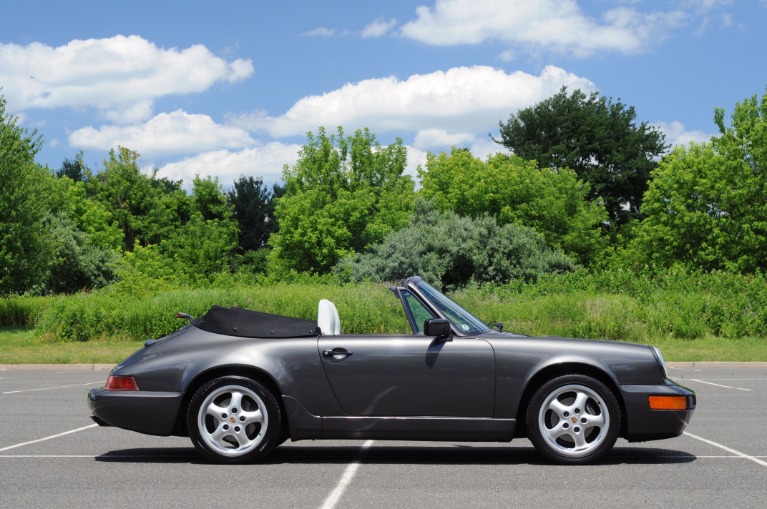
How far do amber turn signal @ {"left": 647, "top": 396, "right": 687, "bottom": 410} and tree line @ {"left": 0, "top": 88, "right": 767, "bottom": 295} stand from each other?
26.0 metres

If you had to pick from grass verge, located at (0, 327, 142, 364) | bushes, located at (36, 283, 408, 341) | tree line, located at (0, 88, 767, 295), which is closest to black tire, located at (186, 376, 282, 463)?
grass verge, located at (0, 327, 142, 364)

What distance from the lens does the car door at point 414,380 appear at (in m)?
7.04

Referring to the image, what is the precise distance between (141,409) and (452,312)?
98.8 inches

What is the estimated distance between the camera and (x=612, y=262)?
63562 millimetres

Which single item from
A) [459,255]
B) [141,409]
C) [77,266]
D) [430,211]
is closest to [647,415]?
[141,409]

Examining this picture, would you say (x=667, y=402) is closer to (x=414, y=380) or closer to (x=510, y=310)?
(x=414, y=380)

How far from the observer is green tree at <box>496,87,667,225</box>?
62625 mm

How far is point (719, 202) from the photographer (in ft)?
165

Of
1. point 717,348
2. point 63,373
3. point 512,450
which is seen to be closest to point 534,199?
point 717,348

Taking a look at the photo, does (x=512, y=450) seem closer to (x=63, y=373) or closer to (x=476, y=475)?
(x=476, y=475)

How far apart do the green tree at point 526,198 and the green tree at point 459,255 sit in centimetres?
1663

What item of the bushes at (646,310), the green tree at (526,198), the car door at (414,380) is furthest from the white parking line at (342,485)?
the green tree at (526,198)

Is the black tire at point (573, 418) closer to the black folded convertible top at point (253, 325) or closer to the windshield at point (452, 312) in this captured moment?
the windshield at point (452, 312)

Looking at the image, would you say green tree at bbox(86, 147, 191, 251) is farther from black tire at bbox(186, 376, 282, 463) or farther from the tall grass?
black tire at bbox(186, 376, 282, 463)
